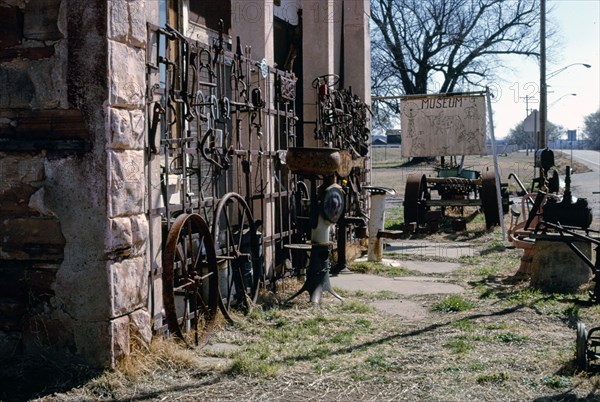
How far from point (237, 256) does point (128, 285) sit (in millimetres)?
2097

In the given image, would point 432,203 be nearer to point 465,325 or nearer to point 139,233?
point 465,325

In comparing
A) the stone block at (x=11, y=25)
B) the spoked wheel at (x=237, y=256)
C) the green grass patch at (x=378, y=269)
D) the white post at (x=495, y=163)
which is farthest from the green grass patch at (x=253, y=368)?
the white post at (x=495, y=163)

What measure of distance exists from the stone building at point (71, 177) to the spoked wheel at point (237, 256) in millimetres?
1602

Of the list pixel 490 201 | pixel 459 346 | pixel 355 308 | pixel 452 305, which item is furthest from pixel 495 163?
pixel 459 346

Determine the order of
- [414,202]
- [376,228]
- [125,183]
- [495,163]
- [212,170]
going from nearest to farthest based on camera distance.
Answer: [125,183] < [212,170] < [376,228] < [495,163] < [414,202]

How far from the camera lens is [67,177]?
5043mm

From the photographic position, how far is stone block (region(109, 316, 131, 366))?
16.6ft

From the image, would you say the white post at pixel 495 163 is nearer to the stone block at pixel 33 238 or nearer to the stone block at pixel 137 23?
the stone block at pixel 137 23

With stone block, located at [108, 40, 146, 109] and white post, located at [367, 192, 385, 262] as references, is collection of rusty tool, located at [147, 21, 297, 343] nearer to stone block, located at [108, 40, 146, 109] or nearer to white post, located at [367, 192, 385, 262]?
stone block, located at [108, 40, 146, 109]

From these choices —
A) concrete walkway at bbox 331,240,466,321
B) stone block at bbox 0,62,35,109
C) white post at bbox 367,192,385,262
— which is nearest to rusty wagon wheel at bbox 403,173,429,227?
concrete walkway at bbox 331,240,466,321

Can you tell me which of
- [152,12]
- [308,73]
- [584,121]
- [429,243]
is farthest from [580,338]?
[584,121]

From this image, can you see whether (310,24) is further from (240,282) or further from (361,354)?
(361,354)

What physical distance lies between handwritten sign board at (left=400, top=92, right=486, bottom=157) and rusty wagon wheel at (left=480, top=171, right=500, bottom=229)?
158cm

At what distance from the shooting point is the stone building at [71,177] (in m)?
5.01
